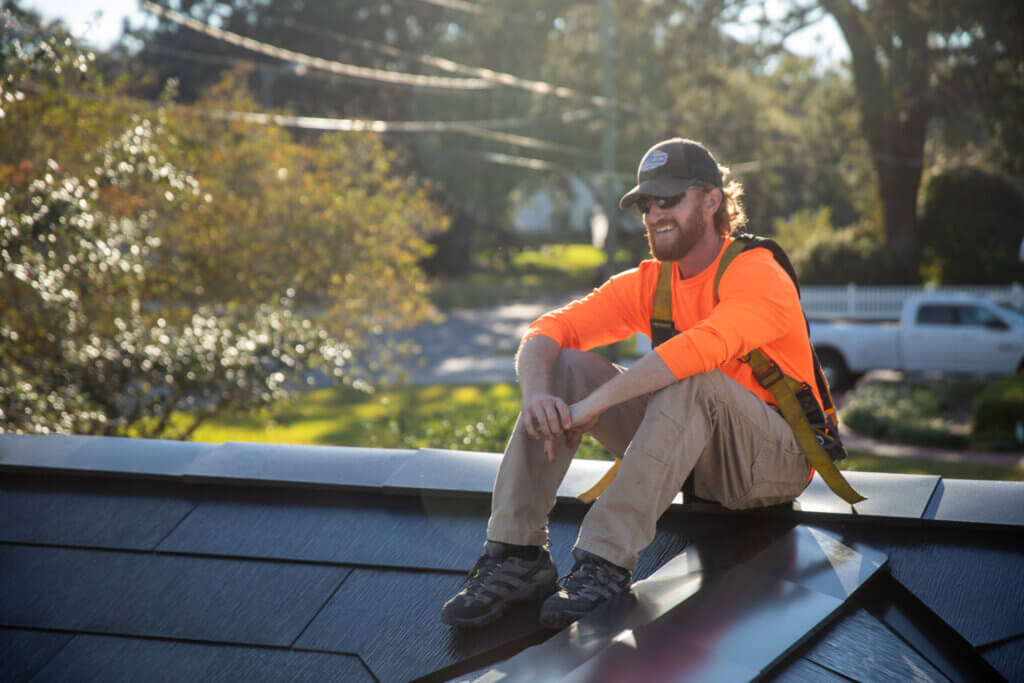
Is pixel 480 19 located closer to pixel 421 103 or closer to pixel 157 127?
pixel 421 103

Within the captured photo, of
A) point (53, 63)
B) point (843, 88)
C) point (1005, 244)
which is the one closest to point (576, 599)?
point (53, 63)

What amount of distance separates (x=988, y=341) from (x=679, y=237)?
13.5m

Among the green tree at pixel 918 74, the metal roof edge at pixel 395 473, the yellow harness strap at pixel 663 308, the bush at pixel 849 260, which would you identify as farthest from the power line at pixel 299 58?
the yellow harness strap at pixel 663 308

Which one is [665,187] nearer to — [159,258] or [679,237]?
[679,237]

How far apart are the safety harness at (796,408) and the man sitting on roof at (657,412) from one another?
39mm

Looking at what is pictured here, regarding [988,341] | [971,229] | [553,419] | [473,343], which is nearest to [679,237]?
[553,419]

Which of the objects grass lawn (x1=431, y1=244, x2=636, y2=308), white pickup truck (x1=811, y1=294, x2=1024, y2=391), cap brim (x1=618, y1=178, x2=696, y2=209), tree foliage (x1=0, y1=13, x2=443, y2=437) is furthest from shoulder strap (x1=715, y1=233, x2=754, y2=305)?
grass lawn (x1=431, y1=244, x2=636, y2=308)

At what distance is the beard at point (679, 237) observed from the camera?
2.97m

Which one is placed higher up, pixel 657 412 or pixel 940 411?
pixel 657 412

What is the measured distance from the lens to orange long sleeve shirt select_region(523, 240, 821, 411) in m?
2.64

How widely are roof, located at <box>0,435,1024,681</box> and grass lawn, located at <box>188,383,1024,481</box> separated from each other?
276cm

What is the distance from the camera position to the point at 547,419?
8.59 ft

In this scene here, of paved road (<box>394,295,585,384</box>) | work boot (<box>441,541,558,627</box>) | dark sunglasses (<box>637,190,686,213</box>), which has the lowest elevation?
paved road (<box>394,295,585,384</box>)

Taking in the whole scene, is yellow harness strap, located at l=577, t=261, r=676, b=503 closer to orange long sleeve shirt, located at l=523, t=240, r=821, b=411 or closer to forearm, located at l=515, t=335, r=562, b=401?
orange long sleeve shirt, located at l=523, t=240, r=821, b=411
